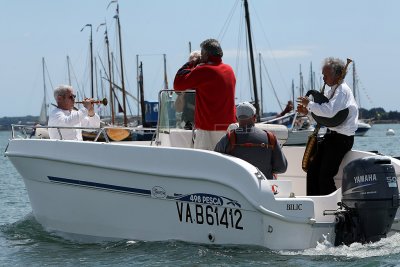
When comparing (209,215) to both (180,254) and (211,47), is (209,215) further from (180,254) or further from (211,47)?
(211,47)

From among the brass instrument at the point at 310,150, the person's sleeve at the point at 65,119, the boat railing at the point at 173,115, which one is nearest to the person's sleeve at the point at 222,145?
the boat railing at the point at 173,115

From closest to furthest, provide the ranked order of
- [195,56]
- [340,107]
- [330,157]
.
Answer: [340,107], [330,157], [195,56]

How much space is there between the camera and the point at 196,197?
7.52 metres

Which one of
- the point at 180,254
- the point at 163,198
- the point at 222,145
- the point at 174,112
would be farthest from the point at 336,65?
the point at 180,254

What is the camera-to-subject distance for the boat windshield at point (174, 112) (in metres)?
8.48

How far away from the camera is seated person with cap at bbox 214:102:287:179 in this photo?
25.1ft

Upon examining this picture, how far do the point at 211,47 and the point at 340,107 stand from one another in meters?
1.31

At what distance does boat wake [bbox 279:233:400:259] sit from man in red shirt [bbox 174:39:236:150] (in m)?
1.50

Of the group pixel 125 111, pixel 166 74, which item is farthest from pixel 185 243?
pixel 166 74

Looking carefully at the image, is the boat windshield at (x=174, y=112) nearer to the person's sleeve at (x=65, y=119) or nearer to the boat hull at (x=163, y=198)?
the boat hull at (x=163, y=198)

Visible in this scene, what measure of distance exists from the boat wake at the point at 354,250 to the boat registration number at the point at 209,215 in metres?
0.49

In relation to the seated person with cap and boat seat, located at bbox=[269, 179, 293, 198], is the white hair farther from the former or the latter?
boat seat, located at bbox=[269, 179, 293, 198]

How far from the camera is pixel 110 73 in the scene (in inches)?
2110

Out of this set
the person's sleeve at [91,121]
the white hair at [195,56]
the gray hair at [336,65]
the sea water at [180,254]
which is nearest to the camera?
the sea water at [180,254]
